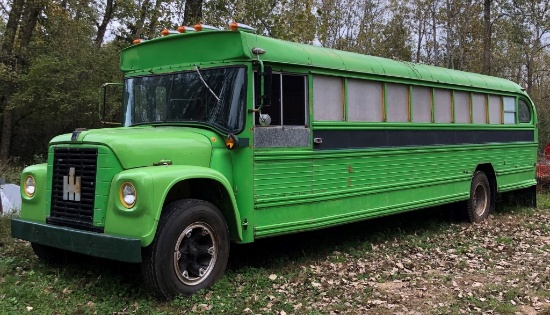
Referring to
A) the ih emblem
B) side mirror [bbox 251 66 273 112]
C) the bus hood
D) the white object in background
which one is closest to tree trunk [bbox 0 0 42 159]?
the white object in background

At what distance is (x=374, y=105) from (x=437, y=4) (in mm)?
25858

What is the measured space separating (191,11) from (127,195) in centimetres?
1187

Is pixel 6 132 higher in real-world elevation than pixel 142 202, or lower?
higher

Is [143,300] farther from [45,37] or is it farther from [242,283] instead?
[45,37]

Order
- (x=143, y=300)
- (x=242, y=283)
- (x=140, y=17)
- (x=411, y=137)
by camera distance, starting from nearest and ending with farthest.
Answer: (x=143, y=300) < (x=242, y=283) < (x=411, y=137) < (x=140, y=17)

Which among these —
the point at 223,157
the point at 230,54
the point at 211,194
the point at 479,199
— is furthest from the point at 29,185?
the point at 479,199

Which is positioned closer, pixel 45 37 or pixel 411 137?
pixel 411 137

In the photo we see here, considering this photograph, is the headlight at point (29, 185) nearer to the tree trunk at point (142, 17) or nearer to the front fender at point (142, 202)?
the front fender at point (142, 202)

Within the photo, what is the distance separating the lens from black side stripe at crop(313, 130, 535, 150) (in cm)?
652

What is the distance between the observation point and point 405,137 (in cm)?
779

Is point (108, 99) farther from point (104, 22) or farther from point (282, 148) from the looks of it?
point (104, 22)

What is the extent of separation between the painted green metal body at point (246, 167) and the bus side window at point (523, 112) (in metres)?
3.70

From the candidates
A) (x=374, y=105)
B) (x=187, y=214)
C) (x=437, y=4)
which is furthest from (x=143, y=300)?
(x=437, y=4)

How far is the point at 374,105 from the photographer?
724 centimetres
